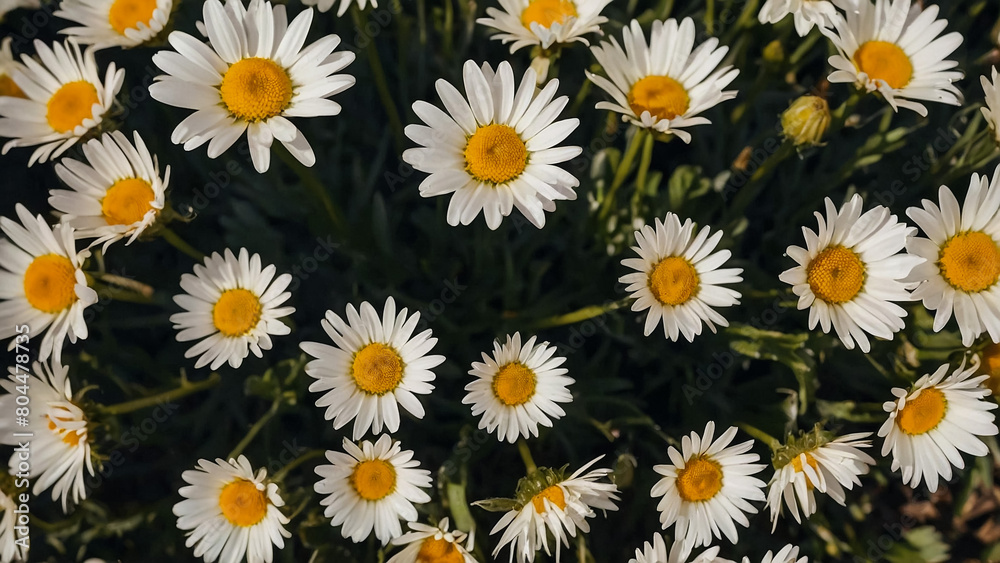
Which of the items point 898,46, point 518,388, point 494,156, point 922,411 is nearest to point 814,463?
point 922,411

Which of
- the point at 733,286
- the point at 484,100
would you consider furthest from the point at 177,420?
the point at 733,286

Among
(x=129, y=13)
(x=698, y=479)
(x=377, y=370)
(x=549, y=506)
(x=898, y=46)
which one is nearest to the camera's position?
(x=549, y=506)

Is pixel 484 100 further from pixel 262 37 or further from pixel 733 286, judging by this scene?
pixel 733 286

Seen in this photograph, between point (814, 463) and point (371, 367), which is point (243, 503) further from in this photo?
point (814, 463)

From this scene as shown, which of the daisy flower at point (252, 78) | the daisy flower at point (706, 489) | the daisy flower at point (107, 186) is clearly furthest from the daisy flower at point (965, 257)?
the daisy flower at point (107, 186)

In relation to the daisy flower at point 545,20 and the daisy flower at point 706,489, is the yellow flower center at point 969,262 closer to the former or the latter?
the daisy flower at point 706,489
